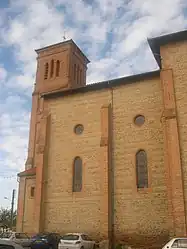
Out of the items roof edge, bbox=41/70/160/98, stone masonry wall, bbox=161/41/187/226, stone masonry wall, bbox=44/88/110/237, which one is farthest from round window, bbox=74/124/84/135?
stone masonry wall, bbox=161/41/187/226

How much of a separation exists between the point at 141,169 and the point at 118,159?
5.71 ft

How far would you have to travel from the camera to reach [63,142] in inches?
930

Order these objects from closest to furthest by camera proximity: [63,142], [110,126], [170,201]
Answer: [170,201] < [110,126] < [63,142]

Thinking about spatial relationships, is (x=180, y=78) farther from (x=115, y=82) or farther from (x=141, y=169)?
(x=141, y=169)

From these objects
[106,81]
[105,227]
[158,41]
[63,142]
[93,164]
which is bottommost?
[105,227]

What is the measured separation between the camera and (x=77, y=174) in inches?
881

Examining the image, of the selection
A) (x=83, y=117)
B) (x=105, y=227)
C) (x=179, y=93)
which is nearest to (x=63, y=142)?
(x=83, y=117)

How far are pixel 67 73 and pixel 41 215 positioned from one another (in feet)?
51.5

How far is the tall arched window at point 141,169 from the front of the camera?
20047 millimetres

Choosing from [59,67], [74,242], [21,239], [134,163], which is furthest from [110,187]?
[59,67]

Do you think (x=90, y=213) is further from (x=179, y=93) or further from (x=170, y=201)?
(x=179, y=93)

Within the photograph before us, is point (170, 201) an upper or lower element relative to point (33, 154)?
lower

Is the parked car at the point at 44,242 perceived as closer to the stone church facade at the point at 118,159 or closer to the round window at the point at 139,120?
the stone church facade at the point at 118,159

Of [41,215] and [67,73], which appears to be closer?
[41,215]
